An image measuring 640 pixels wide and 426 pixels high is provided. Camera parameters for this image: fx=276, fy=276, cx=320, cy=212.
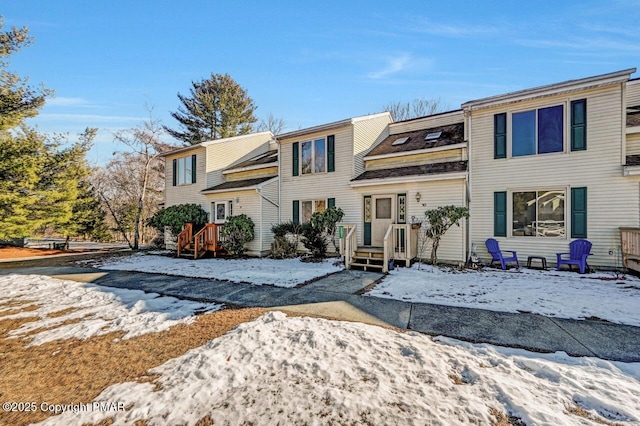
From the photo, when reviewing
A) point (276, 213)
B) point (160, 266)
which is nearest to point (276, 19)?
point (276, 213)

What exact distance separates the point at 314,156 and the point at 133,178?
1887 cm

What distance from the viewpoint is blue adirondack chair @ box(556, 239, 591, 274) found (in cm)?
793

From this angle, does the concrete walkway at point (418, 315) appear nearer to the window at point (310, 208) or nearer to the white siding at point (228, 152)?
the window at point (310, 208)

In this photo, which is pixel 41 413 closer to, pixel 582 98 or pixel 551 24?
pixel 582 98

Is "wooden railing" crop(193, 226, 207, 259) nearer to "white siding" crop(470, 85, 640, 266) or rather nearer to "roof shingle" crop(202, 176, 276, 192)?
"roof shingle" crop(202, 176, 276, 192)

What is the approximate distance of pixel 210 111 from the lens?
25.7 metres

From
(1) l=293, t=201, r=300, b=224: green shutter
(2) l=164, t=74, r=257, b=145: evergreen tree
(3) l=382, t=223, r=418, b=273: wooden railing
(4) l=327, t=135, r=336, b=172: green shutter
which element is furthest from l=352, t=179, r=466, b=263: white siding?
(2) l=164, t=74, r=257, b=145: evergreen tree

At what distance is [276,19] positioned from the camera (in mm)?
9938

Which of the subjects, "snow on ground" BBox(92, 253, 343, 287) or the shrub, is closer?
"snow on ground" BBox(92, 253, 343, 287)

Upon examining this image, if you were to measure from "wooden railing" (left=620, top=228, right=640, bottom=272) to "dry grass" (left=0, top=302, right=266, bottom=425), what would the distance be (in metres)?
9.97

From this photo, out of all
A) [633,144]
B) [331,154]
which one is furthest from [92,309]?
[633,144]

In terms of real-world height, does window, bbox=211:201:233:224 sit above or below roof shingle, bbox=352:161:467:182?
below

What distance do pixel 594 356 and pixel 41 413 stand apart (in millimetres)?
6111

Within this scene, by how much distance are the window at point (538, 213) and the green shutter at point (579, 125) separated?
1447mm
